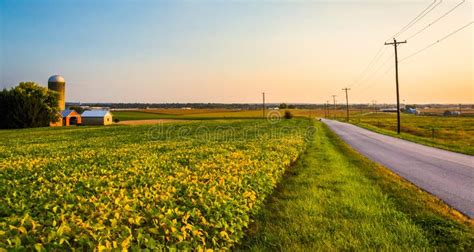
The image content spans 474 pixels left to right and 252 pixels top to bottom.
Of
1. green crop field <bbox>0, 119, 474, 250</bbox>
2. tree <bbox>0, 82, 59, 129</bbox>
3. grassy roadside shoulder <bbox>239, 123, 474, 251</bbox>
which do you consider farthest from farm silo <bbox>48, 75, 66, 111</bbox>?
grassy roadside shoulder <bbox>239, 123, 474, 251</bbox>

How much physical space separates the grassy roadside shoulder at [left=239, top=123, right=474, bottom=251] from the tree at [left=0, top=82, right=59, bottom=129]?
66.0 metres

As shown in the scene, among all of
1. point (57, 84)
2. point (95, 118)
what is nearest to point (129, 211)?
point (95, 118)

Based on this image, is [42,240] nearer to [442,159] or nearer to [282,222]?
[282,222]

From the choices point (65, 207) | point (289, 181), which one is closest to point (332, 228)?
point (289, 181)

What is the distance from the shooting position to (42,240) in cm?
250

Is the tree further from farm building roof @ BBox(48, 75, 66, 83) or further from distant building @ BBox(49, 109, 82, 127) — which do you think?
farm building roof @ BBox(48, 75, 66, 83)

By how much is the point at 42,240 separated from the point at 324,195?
698 centimetres

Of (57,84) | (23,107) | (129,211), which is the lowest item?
(129,211)

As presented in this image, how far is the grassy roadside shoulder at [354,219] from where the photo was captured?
17.2ft

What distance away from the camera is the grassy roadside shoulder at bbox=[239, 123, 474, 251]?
5250 mm

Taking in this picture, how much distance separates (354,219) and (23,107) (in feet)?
228

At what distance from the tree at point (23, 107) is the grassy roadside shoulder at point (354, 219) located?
217 ft

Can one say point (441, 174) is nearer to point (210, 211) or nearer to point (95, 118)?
point (210, 211)

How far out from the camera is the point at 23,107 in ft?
191
